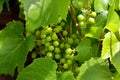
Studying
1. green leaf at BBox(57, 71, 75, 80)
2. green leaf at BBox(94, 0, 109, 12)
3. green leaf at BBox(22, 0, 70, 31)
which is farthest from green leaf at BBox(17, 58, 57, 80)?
green leaf at BBox(94, 0, 109, 12)

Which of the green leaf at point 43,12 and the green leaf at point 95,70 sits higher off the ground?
the green leaf at point 43,12

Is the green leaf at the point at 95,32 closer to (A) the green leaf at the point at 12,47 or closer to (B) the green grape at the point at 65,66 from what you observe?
(B) the green grape at the point at 65,66

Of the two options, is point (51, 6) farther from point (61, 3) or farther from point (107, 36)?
point (107, 36)

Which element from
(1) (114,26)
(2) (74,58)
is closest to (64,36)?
(2) (74,58)

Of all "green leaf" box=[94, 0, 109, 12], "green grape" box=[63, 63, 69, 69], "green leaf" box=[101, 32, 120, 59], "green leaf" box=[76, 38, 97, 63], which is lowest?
"green grape" box=[63, 63, 69, 69]

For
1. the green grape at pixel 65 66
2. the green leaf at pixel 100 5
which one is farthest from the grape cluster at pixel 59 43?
the green leaf at pixel 100 5

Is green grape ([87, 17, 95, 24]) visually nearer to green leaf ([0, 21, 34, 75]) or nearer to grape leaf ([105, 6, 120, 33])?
grape leaf ([105, 6, 120, 33])
